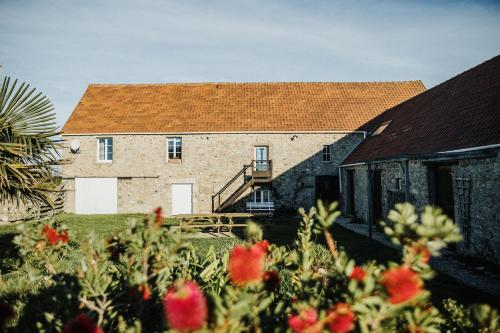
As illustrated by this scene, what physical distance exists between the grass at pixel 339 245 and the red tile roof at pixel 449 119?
11.1 feet

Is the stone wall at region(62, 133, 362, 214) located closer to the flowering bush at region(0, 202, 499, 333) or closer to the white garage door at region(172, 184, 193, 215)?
the white garage door at region(172, 184, 193, 215)

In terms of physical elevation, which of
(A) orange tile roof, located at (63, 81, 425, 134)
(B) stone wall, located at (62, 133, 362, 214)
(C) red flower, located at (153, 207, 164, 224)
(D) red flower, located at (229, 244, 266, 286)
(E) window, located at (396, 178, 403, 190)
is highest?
(A) orange tile roof, located at (63, 81, 425, 134)

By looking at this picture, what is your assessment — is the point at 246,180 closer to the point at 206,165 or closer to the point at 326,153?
the point at 206,165

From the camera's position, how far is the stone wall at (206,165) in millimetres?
18094

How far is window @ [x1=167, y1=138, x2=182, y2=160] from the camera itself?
1859 cm

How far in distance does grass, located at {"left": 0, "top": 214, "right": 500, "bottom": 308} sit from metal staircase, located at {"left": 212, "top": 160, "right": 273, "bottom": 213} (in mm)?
2553

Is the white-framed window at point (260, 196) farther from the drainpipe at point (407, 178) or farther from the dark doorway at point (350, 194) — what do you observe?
the drainpipe at point (407, 178)

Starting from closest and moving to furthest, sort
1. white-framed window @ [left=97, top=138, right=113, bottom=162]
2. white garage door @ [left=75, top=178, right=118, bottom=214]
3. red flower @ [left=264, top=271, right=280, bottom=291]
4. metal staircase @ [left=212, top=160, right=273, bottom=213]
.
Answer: red flower @ [left=264, top=271, right=280, bottom=291] < metal staircase @ [left=212, top=160, right=273, bottom=213] < white garage door @ [left=75, top=178, right=118, bottom=214] < white-framed window @ [left=97, top=138, right=113, bottom=162]

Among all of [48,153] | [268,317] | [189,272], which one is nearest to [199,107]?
[48,153]

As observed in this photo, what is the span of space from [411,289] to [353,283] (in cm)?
26

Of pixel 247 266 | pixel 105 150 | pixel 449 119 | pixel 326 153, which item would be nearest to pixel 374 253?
pixel 449 119

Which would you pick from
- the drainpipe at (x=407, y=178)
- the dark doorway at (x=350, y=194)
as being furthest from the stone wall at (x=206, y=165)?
the drainpipe at (x=407, y=178)

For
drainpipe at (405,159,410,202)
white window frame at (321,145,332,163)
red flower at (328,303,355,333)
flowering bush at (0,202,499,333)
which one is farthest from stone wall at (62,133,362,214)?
red flower at (328,303,355,333)

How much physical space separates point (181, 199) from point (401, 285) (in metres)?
17.7
